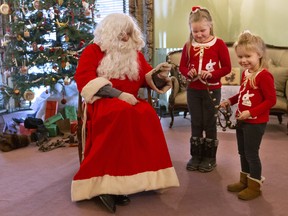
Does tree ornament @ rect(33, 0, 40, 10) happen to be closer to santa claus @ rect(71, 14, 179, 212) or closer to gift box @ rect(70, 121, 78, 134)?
gift box @ rect(70, 121, 78, 134)

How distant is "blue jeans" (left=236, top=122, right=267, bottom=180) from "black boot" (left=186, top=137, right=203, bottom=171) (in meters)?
0.55

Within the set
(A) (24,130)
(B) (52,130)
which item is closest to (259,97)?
(B) (52,130)

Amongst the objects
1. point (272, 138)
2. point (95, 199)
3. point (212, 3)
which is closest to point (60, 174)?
point (95, 199)

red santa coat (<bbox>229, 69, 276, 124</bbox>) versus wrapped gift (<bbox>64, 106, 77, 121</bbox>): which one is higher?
red santa coat (<bbox>229, 69, 276, 124</bbox>)

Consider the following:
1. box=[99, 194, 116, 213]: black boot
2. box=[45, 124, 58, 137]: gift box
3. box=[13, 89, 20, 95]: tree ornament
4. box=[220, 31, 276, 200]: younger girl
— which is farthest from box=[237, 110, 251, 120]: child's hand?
box=[13, 89, 20, 95]: tree ornament

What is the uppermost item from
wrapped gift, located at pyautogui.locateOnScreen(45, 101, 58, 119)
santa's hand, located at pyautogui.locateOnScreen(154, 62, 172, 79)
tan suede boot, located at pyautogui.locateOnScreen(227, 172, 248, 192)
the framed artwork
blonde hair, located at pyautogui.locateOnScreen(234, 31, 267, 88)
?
blonde hair, located at pyautogui.locateOnScreen(234, 31, 267, 88)

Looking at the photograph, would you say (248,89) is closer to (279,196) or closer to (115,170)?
(279,196)

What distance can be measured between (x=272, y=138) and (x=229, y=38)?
7.38 ft

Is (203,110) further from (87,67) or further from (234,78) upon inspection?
(234,78)

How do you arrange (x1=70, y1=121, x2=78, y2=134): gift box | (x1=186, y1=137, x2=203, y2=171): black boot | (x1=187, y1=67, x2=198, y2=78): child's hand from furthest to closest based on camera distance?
(x1=70, y1=121, x2=78, y2=134): gift box, (x1=186, y1=137, x2=203, y2=171): black boot, (x1=187, y1=67, x2=198, y2=78): child's hand

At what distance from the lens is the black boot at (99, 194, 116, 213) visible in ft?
6.59

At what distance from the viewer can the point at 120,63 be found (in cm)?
226

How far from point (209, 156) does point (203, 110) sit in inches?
15.2

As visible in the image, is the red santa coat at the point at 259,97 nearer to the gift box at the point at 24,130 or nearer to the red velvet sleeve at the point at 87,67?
the red velvet sleeve at the point at 87,67
